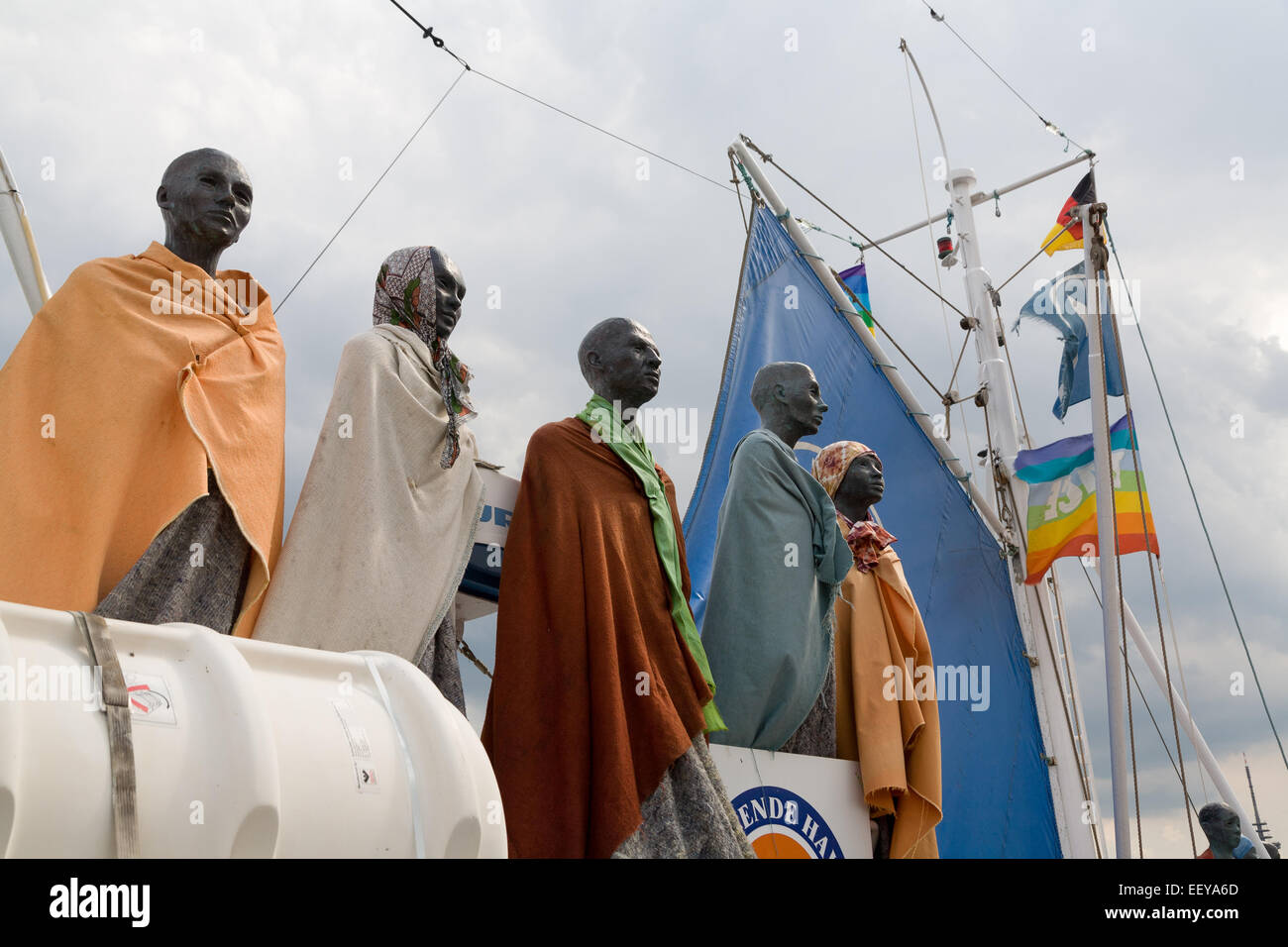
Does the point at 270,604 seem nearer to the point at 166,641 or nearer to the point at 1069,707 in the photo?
the point at 166,641

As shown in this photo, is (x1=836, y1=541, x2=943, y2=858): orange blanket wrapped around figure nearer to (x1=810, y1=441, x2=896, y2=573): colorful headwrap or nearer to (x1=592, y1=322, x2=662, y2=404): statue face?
(x1=810, y1=441, x2=896, y2=573): colorful headwrap

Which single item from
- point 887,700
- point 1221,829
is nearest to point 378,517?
point 887,700

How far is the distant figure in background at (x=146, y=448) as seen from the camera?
3.00 metres

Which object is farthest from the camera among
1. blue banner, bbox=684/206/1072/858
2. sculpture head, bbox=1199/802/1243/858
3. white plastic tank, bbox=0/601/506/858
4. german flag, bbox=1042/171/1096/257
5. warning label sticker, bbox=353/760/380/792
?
german flag, bbox=1042/171/1096/257

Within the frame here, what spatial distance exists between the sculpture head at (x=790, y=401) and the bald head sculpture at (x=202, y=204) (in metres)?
2.19

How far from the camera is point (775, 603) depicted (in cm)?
438

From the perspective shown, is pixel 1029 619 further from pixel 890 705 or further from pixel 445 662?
pixel 445 662

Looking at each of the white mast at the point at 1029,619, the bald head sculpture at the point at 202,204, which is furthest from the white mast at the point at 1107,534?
the bald head sculpture at the point at 202,204

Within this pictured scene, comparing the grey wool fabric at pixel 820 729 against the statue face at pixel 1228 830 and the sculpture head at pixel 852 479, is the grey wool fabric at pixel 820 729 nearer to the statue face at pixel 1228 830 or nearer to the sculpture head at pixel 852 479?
the sculpture head at pixel 852 479

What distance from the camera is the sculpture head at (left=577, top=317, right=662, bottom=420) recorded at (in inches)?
169

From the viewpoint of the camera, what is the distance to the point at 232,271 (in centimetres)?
373

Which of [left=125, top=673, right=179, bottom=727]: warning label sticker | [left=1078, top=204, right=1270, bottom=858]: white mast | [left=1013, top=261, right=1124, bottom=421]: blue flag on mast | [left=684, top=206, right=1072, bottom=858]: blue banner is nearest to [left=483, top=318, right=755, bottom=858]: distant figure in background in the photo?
[left=125, top=673, right=179, bottom=727]: warning label sticker

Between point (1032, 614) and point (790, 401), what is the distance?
3838 millimetres
